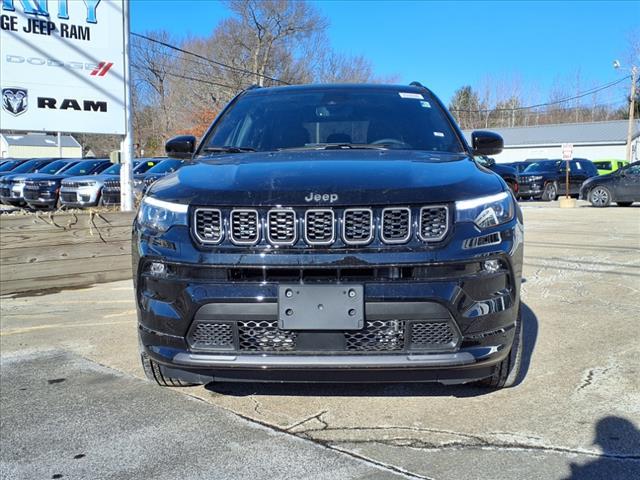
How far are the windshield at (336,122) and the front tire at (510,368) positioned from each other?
1.22m

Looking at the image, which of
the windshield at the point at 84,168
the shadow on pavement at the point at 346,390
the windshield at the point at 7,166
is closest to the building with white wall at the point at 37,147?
the windshield at the point at 7,166

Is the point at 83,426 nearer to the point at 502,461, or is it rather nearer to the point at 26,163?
the point at 502,461

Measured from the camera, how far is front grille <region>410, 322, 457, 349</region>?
265 centimetres

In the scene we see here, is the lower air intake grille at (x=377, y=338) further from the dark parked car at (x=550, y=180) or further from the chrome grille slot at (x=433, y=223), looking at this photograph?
the dark parked car at (x=550, y=180)

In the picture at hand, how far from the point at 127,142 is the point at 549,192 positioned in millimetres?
18905

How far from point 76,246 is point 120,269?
2.11 feet

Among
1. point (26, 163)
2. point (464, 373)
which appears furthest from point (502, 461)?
point (26, 163)

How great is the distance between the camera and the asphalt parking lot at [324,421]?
2758 millimetres

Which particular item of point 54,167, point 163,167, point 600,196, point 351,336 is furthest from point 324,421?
point 54,167

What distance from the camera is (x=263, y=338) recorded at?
2.71 meters

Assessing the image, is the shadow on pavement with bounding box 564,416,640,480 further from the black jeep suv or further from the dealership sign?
the dealership sign

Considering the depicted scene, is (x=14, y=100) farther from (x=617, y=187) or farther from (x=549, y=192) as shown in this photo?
(x=549, y=192)

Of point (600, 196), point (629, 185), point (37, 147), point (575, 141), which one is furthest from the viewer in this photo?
point (37, 147)

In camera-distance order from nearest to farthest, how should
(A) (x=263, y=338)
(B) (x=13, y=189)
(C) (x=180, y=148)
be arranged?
1. (A) (x=263, y=338)
2. (C) (x=180, y=148)
3. (B) (x=13, y=189)
